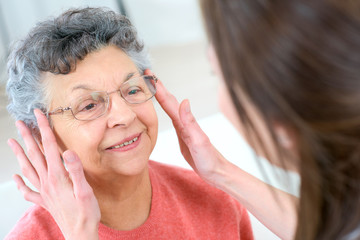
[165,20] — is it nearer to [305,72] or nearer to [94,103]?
[94,103]

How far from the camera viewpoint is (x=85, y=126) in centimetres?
142

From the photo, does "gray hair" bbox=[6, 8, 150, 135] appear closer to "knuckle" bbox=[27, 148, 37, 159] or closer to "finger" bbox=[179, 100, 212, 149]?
"knuckle" bbox=[27, 148, 37, 159]

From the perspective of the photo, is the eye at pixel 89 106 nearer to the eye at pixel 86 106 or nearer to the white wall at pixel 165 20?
the eye at pixel 86 106

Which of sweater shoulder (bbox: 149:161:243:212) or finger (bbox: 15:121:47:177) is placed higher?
finger (bbox: 15:121:47:177)

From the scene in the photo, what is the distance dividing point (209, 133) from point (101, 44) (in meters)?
0.89

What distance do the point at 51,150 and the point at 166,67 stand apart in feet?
8.98

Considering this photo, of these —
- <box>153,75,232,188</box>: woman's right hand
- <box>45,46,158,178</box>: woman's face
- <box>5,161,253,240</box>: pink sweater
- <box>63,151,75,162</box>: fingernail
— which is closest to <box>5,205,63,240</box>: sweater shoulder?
<box>5,161,253,240</box>: pink sweater

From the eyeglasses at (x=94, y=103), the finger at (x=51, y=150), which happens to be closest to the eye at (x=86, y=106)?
the eyeglasses at (x=94, y=103)

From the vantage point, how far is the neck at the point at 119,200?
1523 mm

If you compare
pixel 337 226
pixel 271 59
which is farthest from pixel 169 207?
pixel 271 59

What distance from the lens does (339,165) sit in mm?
913

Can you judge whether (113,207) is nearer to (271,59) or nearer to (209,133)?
(209,133)

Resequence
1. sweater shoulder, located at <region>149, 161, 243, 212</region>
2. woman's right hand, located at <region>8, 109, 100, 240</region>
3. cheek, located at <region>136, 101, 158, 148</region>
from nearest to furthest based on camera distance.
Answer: woman's right hand, located at <region>8, 109, 100, 240</region>
cheek, located at <region>136, 101, 158, 148</region>
sweater shoulder, located at <region>149, 161, 243, 212</region>

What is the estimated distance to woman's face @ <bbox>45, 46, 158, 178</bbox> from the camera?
1403 millimetres
